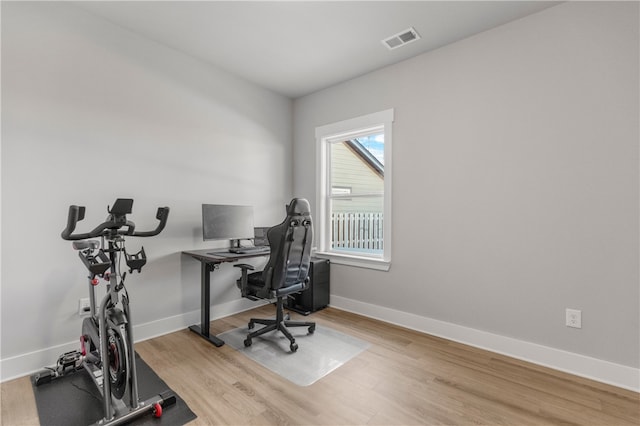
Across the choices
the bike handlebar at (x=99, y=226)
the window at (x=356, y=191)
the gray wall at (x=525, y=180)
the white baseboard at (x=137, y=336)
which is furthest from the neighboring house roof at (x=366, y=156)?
the bike handlebar at (x=99, y=226)

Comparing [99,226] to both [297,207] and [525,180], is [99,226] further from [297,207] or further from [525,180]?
[525,180]

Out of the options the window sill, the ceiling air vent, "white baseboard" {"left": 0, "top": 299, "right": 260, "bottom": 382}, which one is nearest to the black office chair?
"white baseboard" {"left": 0, "top": 299, "right": 260, "bottom": 382}

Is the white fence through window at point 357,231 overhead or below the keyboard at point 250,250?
overhead

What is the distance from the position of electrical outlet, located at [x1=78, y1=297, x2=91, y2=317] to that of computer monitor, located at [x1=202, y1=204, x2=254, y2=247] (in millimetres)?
1062

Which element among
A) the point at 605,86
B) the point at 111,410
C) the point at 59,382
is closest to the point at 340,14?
the point at 605,86

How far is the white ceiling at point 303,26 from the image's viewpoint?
7.98ft

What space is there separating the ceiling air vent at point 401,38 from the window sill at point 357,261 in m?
2.21

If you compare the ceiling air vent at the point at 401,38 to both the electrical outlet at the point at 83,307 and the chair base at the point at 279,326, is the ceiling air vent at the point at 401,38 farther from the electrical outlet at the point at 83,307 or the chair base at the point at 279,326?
the electrical outlet at the point at 83,307

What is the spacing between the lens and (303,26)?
2.69m

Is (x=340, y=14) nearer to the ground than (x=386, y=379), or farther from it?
farther from it

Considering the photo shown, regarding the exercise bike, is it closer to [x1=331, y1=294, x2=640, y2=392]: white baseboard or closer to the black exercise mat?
the black exercise mat

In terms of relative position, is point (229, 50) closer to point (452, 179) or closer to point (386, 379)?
point (452, 179)

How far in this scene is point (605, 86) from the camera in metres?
2.21

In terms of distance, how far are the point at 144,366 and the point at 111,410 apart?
672 mm
